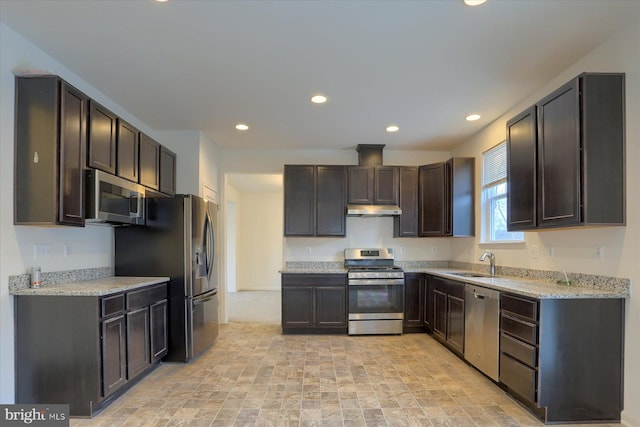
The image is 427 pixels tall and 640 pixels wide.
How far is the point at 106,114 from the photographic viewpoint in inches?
123

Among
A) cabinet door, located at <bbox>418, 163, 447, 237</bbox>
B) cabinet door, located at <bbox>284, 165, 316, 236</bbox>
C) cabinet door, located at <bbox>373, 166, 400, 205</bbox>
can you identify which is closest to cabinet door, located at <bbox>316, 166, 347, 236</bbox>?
cabinet door, located at <bbox>284, 165, 316, 236</bbox>

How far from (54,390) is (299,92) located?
124 inches

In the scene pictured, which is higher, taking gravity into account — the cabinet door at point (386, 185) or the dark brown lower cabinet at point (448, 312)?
the cabinet door at point (386, 185)

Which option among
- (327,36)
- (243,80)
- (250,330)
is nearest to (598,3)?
(327,36)

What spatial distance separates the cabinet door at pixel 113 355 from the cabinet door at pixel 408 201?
380cm

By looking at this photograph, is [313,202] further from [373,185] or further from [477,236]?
[477,236]

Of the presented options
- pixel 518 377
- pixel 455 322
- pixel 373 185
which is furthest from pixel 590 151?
pixel 373 185

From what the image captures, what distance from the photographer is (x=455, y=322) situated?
158 inches

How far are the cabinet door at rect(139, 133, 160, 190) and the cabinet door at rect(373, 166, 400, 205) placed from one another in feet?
9.70

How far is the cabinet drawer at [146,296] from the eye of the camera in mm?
3071

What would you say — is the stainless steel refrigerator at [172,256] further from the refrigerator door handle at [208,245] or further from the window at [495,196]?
the window at [495,196]

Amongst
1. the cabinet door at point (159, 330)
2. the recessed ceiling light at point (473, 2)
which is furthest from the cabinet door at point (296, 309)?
the recessed ceiling light at point (473, 2)

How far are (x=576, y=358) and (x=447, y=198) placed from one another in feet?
9.12

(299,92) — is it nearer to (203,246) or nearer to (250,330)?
(203,246)
